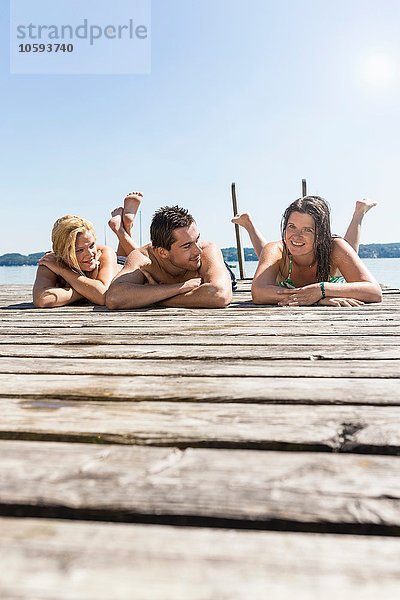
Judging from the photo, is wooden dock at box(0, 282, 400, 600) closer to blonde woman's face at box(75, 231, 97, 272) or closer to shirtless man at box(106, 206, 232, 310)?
shirtless man at box(106, 206, 232, 310)

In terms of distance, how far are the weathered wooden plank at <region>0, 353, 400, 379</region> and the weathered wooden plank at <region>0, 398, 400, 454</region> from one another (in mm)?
429

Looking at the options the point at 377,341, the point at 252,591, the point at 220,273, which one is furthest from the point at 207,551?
the point at 220,273

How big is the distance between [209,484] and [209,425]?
0.36 m

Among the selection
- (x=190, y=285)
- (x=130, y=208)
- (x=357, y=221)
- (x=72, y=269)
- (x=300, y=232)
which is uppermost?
(x=130, y=208)

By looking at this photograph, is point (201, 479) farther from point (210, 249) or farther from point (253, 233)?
point (253, 233)

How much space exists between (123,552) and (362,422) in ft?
2.56

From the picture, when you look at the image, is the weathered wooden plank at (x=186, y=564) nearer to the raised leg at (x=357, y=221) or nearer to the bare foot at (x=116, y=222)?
the raised leg at (x=357, y=221)

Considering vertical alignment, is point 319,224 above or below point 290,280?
above

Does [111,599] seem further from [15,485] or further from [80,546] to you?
→ [15,485]

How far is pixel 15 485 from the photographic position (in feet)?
3.51

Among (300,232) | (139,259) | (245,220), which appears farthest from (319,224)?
(245,220)

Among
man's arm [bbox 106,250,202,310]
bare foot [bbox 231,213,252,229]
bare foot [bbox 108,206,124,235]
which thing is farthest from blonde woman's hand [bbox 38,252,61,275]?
bare foot [bbox 231,213,252,229]

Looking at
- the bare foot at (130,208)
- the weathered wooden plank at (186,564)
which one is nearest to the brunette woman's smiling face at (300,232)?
the bare foot at (130,208)

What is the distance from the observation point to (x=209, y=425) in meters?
1.41
